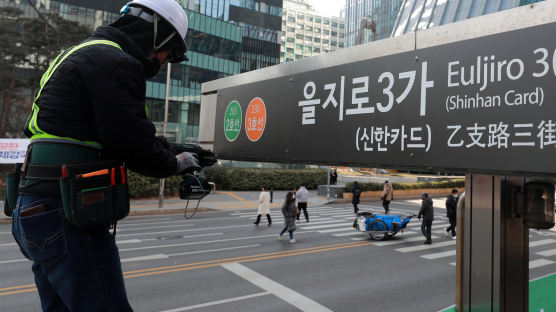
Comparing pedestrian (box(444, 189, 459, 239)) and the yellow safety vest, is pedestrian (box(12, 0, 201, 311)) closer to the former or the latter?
the yellow safety vest

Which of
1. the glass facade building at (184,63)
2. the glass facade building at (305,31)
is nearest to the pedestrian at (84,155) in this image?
the glass facade building at (184,63)

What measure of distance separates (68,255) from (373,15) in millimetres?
108766

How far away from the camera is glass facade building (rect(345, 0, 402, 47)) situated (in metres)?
90.6

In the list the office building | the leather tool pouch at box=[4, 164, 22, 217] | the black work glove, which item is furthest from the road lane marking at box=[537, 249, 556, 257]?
the office building

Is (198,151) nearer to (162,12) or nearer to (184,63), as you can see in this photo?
(162,12)

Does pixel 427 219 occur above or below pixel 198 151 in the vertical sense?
below

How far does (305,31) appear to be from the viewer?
120938mm

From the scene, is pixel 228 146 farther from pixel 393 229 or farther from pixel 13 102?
pixel 13 102

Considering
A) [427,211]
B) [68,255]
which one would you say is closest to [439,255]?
[427,211]

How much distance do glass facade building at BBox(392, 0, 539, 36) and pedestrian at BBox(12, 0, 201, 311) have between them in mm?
44651

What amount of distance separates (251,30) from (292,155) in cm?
4798

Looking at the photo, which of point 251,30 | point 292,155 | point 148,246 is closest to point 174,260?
point 148,246

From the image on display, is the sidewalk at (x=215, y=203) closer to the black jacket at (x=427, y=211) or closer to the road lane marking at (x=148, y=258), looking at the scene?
the road lane marking at (x=148, y=258)

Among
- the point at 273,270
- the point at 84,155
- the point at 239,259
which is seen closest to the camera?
the point at 84,155
